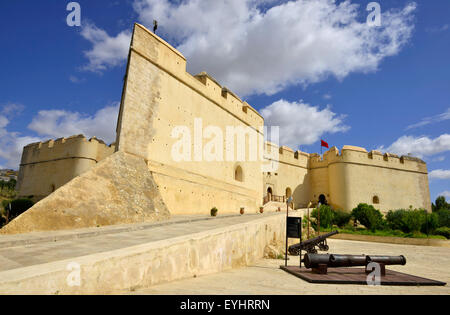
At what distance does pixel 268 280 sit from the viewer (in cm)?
405

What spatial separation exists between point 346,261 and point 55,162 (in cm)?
2101

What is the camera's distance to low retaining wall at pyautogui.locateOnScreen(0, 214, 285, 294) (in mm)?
2064

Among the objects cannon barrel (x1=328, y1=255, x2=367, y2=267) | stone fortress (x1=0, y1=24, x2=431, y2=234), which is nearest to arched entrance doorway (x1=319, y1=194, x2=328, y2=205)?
stone fortress (x1=0, y1=24, x2=431, y2=234)

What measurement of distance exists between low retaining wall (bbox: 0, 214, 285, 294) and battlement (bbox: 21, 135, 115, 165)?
1708cm

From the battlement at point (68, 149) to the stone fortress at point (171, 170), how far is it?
2.9 inches

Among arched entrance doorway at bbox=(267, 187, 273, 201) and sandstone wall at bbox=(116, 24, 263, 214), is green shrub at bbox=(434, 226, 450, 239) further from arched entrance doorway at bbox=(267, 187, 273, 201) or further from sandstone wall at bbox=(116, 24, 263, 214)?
sandstone wall at bbox=(116, 24, 263, 214)

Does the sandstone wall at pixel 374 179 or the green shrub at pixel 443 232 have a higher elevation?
the sandstone wall at pixel 374 179

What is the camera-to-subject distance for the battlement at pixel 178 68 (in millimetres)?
11992

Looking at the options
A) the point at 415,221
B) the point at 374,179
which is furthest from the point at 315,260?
the point at 374,179

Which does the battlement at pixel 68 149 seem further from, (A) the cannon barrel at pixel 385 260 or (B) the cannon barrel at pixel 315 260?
(A) the cannon barrel at pixel 385 260

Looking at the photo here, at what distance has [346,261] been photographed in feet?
15.2

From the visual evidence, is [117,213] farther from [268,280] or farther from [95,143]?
[95,143]

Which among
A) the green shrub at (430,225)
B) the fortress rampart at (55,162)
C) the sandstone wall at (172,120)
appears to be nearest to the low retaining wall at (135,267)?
the sandstone wall at (172,120)
